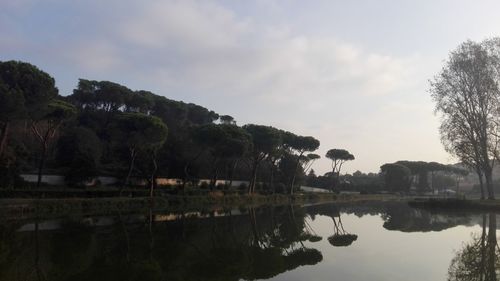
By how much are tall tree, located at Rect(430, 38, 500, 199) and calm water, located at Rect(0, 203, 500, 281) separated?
17831 mm

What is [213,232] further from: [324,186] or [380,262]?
[324,186]

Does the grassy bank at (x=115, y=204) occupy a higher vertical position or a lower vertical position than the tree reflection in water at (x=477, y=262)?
lower

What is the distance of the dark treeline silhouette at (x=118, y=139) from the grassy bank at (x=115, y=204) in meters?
3.23

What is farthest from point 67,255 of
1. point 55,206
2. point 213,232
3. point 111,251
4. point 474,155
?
point 474,155

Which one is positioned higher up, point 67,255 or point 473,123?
point 473,123

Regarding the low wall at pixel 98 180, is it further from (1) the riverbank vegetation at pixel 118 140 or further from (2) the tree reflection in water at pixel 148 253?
(2) the tree reflection in water at pixel 148 253

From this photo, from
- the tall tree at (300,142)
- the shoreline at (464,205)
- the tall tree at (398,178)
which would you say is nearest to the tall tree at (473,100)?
the shoreline at (464,205)

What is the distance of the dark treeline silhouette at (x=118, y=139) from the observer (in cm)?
3097

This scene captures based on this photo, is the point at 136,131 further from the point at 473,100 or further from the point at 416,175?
the point at 416,175

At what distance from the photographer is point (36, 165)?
4794 cm

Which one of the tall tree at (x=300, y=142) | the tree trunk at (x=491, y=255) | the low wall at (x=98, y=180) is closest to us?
the tree trunk at (x=491, y=255)

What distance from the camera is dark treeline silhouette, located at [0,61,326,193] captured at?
31.0m

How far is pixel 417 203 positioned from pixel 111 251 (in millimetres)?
37007

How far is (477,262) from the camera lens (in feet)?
41.4
